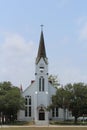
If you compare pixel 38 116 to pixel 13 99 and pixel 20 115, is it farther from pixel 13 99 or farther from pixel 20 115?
pixel 13 99

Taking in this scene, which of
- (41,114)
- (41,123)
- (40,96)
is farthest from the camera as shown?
(40,96)

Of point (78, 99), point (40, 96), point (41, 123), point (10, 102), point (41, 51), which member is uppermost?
point (41, 51)

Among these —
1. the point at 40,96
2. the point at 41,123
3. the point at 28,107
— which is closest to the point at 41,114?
the point at 40,96

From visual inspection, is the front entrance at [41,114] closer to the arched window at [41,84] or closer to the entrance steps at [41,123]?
the entrance steps at [41,123]

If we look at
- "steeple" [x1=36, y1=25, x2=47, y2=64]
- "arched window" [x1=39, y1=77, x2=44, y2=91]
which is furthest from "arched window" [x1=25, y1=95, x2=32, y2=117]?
"steeple" [x1=36, y1=25, x2=47, y2=64]

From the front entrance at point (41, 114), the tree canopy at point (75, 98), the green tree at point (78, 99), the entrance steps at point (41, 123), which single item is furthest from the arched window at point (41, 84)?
the green tree at point (78, 99)

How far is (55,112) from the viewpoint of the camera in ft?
325

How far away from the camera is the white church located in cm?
9681

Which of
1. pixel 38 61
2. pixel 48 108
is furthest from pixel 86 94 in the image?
pixel 38 61

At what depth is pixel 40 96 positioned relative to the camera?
97562 mm

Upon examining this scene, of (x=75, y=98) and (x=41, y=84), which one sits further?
(x=41, y=84)

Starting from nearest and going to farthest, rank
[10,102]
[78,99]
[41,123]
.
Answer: [78,99] → [10,102] → [41,123]

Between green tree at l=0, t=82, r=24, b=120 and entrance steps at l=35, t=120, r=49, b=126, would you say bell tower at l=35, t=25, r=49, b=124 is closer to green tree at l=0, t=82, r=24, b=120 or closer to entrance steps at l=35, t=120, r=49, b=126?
entrance steps at l=35, t=120, r=49, b=126

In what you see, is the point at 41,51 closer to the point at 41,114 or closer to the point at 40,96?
the point at 40,96
